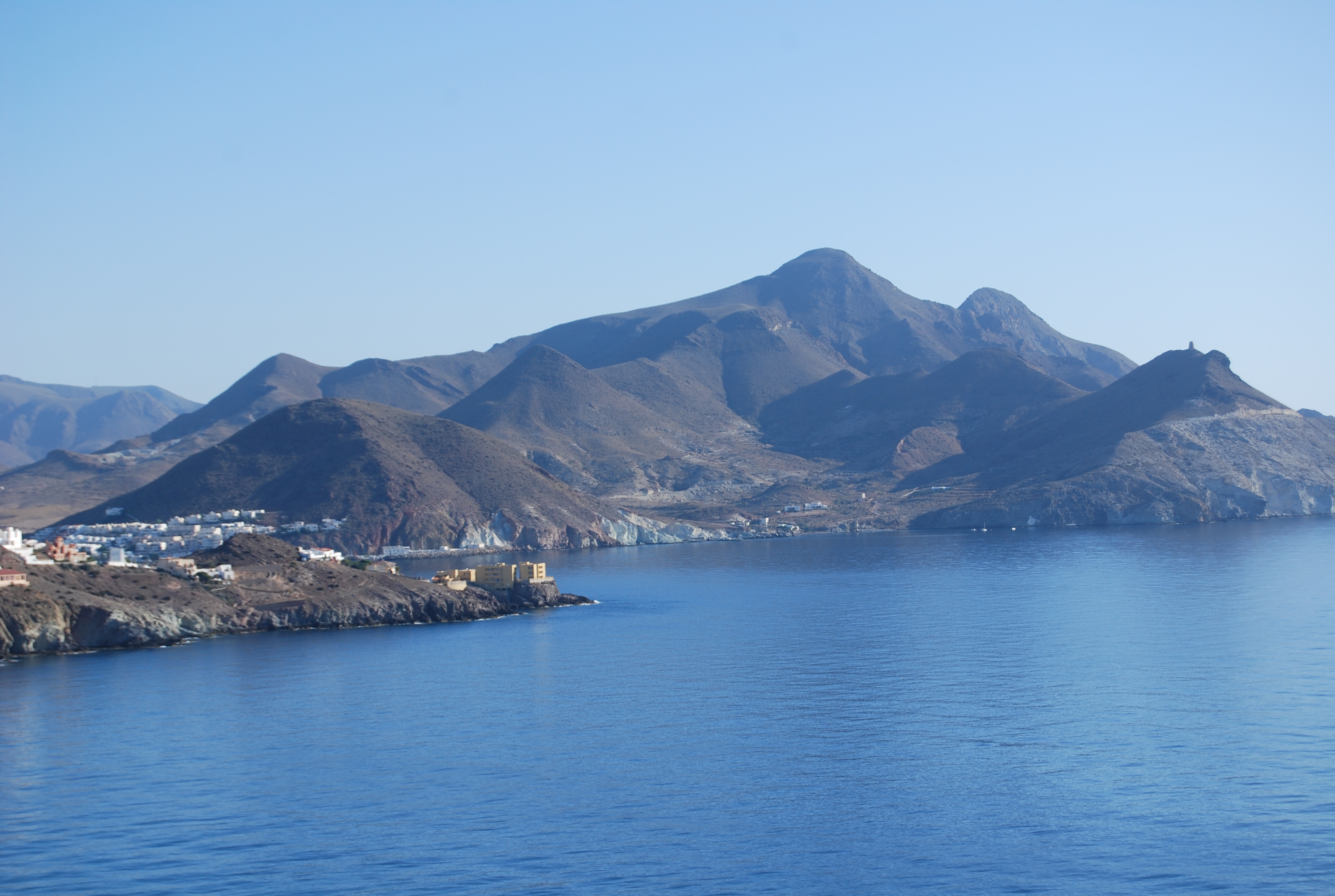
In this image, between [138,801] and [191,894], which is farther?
[138,801]

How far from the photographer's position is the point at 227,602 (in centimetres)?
Result: 8662

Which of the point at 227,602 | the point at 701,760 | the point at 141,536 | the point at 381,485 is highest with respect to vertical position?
the point at 381,485

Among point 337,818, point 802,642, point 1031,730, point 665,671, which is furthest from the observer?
point 802,642

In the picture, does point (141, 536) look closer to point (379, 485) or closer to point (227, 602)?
point (379, 485)

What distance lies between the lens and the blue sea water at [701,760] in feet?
107

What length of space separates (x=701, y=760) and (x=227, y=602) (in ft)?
179

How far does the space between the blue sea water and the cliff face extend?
3.69 m

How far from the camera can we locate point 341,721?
51031mm

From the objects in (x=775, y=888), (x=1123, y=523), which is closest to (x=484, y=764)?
(x=775, y=888)

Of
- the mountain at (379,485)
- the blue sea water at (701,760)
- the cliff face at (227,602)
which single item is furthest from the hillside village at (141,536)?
the blue sea water at (701,760)

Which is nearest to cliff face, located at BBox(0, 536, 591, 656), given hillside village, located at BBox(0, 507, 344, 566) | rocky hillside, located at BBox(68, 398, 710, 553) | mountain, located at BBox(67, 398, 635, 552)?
hillside village, located at BBox(0, 507, 344, 566)

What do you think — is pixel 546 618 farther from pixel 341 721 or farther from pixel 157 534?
pixel 157 534

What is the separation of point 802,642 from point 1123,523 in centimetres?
13899

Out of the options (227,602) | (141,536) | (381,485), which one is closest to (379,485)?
(381,485)
